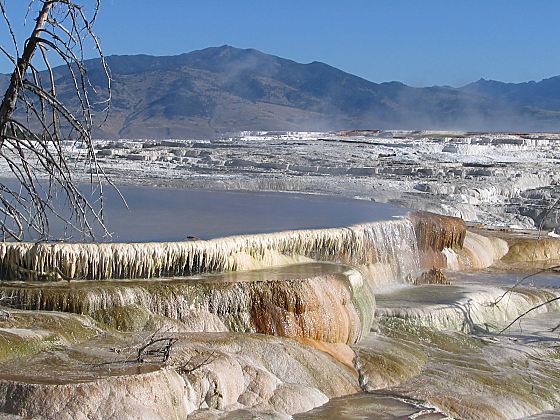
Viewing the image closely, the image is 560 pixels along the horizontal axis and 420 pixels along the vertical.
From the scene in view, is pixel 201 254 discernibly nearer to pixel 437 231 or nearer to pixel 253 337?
pixel 253 337

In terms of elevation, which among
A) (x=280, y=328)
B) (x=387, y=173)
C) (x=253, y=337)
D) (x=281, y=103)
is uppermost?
(x=281, y=103)

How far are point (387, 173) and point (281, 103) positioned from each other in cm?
11265

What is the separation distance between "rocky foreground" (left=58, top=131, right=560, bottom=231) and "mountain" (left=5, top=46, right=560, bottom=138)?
5567cm

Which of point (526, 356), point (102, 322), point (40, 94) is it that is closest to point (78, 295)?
point (102, 322)

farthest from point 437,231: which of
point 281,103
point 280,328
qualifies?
point 281,103

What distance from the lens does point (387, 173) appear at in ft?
80.5

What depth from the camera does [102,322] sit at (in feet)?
23.6

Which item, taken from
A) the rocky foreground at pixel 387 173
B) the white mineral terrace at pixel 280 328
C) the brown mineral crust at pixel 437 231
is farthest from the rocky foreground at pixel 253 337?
the rocky foreground at pixel 387 173

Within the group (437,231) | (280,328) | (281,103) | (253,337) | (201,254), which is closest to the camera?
(253,337)

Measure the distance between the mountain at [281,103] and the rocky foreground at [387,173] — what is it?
55.7 meters

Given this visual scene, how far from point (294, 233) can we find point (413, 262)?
3.08 meters

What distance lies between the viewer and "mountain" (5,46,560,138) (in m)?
104

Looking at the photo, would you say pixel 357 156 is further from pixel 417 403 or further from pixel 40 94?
pixel 40 94

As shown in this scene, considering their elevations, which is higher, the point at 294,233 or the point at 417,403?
the point at 294,233
